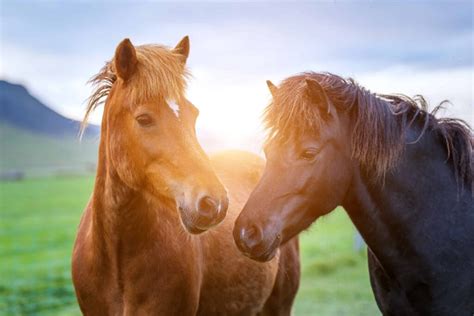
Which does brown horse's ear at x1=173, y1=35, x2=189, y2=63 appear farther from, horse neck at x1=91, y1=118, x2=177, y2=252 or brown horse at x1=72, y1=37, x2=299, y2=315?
horse neck at x1=91, y1=118, x2=177, y2=252

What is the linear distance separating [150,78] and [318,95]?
2.93 feet

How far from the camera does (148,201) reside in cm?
325

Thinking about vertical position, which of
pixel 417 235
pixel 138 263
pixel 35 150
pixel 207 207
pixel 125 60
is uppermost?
pixel 125 60

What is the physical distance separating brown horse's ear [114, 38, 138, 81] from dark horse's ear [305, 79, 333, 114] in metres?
0.94

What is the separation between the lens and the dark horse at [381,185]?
116 inches

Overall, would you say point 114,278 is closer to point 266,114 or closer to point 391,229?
point 266,114

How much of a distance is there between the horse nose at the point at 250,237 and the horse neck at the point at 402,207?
0.60m

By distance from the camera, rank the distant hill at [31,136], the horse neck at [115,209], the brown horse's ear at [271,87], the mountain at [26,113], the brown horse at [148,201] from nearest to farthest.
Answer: the brown horse at [148,201] < the horse neck at [115,209] < the brown horse's ear at [271,87] < the distant hill at [31,136] < the mountain at [26,113]

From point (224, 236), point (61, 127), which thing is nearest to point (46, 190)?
point (224, 236)

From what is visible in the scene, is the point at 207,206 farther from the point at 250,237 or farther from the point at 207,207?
the point at 250,237

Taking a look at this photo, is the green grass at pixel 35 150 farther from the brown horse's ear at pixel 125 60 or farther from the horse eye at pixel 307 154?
the horse eye at pixel 307 154

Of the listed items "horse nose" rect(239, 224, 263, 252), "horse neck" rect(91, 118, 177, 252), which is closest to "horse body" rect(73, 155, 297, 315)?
"horse neck" rect(91, 118, 177, 252)

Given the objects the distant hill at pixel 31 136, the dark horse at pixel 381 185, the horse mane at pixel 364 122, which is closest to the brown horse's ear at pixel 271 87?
the dark horse at pixel 381 185

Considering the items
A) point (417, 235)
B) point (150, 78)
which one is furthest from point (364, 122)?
point (150, 78)
